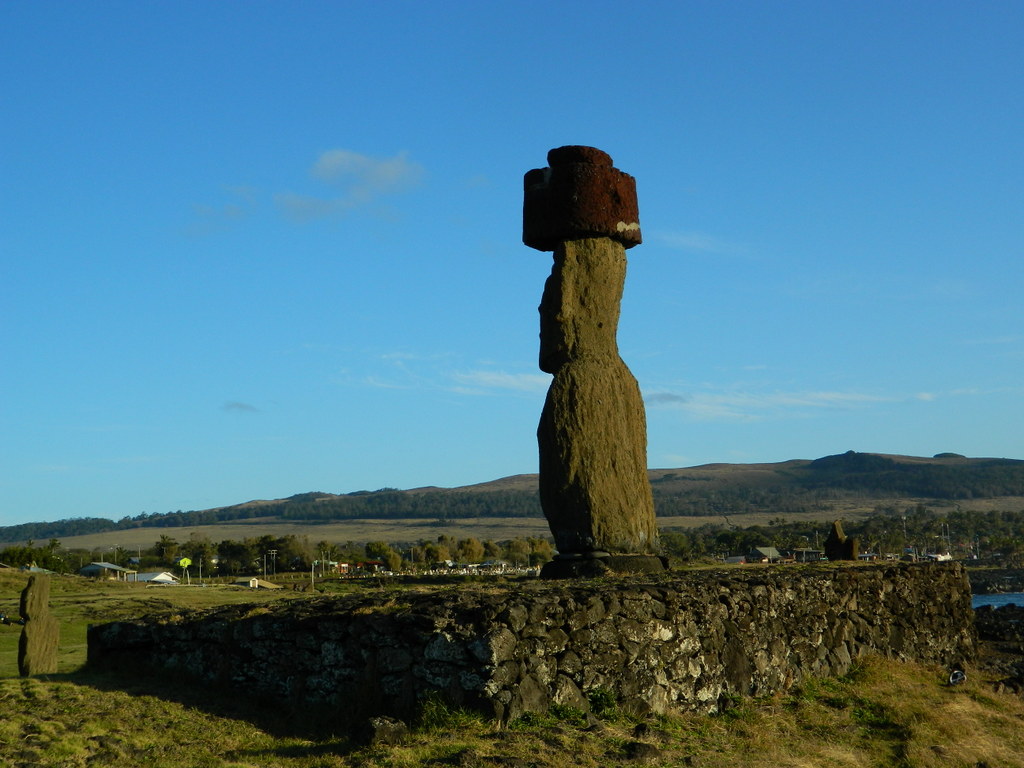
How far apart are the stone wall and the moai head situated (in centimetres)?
630

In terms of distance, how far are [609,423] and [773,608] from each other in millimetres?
4912

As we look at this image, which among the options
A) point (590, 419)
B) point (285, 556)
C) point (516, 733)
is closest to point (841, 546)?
point (590, 419)

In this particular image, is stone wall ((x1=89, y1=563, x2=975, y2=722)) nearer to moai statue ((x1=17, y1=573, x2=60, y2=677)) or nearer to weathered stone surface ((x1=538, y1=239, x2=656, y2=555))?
moai statue ((x1=17, y1=573, x2=60, y2=677))

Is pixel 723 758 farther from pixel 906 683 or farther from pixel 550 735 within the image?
pixel 906 683

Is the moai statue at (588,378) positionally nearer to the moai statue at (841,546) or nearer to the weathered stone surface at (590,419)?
the weathered stone surface at (590,419)

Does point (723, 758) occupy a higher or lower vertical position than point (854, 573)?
lower

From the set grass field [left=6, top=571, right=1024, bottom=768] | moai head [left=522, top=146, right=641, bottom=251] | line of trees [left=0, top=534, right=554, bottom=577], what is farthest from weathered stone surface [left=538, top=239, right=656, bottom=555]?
line of trees [left=0, top=534, right=554, bottom=577]

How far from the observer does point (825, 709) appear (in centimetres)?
1187

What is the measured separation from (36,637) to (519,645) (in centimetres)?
726

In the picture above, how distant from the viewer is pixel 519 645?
9797mm

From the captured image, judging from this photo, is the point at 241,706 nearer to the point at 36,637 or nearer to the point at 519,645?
the point at 519,645

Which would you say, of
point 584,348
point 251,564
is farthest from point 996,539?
point 584,348

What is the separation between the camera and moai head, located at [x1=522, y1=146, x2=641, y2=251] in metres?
17.4

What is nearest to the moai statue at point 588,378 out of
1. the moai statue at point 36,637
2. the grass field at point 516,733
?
the grass field at point 516,733
